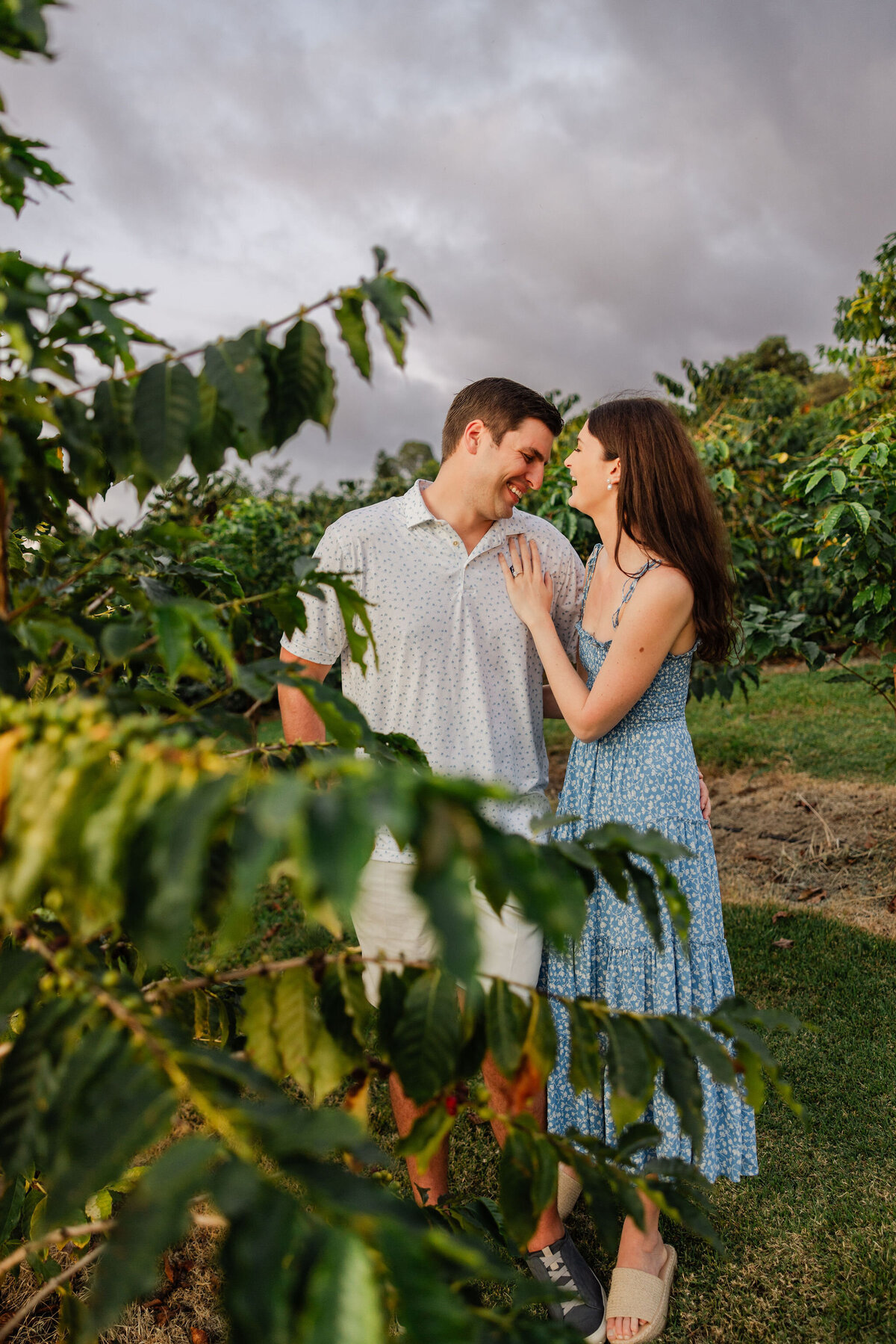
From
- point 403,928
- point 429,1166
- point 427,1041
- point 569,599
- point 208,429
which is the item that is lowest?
point 429,1166

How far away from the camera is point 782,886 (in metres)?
5.11

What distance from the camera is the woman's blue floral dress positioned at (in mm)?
2436

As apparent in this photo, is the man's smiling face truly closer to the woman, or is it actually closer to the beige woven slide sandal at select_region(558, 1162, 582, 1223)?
the woman

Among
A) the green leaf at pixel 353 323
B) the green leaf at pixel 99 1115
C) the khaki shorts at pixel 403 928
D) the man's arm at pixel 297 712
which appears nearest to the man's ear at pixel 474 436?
the man's arm at pixel 297 712

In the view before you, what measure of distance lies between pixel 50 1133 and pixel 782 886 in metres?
5.05

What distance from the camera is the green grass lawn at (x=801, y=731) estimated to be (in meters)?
7.32

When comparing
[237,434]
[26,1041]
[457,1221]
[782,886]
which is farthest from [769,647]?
[26,1041]

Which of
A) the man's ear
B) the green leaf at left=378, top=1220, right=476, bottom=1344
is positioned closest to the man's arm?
the man's ear

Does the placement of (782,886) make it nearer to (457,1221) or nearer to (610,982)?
(610,982)

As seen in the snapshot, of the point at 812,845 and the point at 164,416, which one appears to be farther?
the point at 812,845

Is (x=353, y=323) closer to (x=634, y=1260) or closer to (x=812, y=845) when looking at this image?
(x=634, y=1260)

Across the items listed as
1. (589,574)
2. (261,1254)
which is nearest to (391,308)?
(261,1254)

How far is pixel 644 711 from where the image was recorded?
257cm

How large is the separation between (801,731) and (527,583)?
6951 millimetres
